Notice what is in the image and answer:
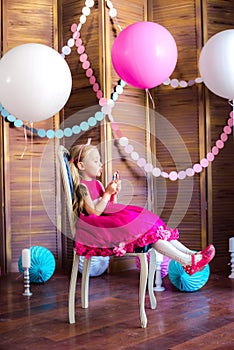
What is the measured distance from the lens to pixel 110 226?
2.39 meters

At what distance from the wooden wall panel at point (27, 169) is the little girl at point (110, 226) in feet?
4.38

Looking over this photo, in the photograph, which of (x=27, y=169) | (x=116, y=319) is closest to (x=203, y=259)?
(x=116, y=319)

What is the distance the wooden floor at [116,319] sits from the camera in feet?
6.92

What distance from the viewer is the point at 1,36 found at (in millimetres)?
3775

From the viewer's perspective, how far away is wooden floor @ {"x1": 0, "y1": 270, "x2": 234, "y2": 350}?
6.92ft

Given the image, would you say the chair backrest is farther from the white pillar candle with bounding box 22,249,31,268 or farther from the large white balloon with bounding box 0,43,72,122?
the white pillar candle with bounding box 22,249,31,268

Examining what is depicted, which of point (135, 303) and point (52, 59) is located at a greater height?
point (52, 59)

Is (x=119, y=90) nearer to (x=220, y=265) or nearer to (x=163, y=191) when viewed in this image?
(x=163, y=191)

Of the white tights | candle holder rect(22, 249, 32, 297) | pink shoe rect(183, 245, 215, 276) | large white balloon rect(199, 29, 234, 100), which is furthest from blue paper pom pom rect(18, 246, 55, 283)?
large white balloon rect(199, 29, 234, 100)

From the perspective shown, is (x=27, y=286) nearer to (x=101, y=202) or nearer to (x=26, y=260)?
(x=26, y=260)

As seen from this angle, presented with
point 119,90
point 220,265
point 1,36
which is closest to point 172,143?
point 119,90

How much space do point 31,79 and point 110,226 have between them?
1.00 m

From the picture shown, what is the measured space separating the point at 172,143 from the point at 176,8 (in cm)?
104

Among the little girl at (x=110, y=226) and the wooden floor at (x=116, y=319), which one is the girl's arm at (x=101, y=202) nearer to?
the little girl at (x=110, y=226)
